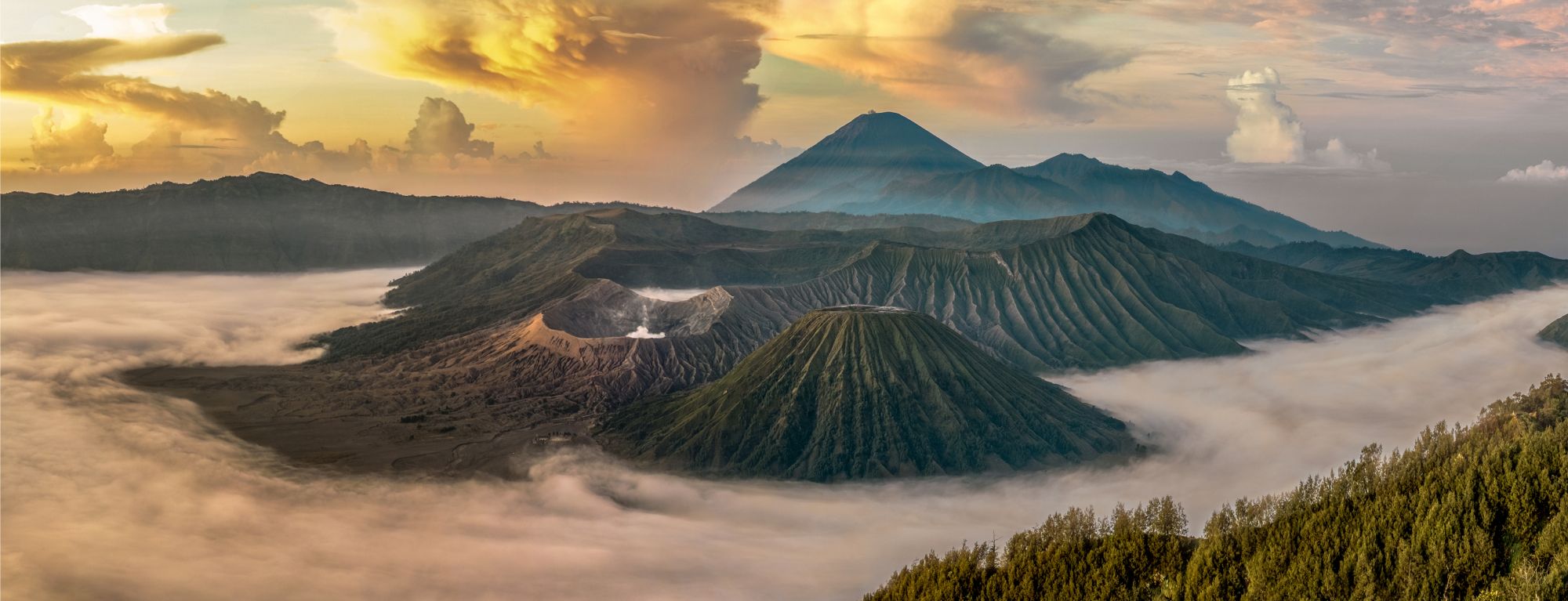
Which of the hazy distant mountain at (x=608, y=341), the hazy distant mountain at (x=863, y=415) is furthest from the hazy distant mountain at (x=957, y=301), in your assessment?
the hazy distant mountain at (x=863, y=415)

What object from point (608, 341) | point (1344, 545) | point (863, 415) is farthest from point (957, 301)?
point (1344, 545)

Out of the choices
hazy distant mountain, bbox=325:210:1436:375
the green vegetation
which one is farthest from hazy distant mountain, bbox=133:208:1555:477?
the green vegetation

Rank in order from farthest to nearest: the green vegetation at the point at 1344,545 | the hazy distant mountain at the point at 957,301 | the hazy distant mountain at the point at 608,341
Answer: the hazy distant mountain at the point at 957,301 < the hazy distant mountain at the point at 608,341 < the green vegetation at the point at 1344,545

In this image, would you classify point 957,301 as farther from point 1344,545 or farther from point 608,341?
point 1344,545

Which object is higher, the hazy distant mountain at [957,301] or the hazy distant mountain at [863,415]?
the hazy distant mountain at [957,301]

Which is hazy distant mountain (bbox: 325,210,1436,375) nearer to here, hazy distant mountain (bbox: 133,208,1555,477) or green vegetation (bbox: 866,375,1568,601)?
hazy distant mountain (bbox: 133,208,1555,477)

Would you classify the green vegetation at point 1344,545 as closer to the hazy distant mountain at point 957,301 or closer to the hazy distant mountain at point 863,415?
the hazy distant mountain at point 863,415
